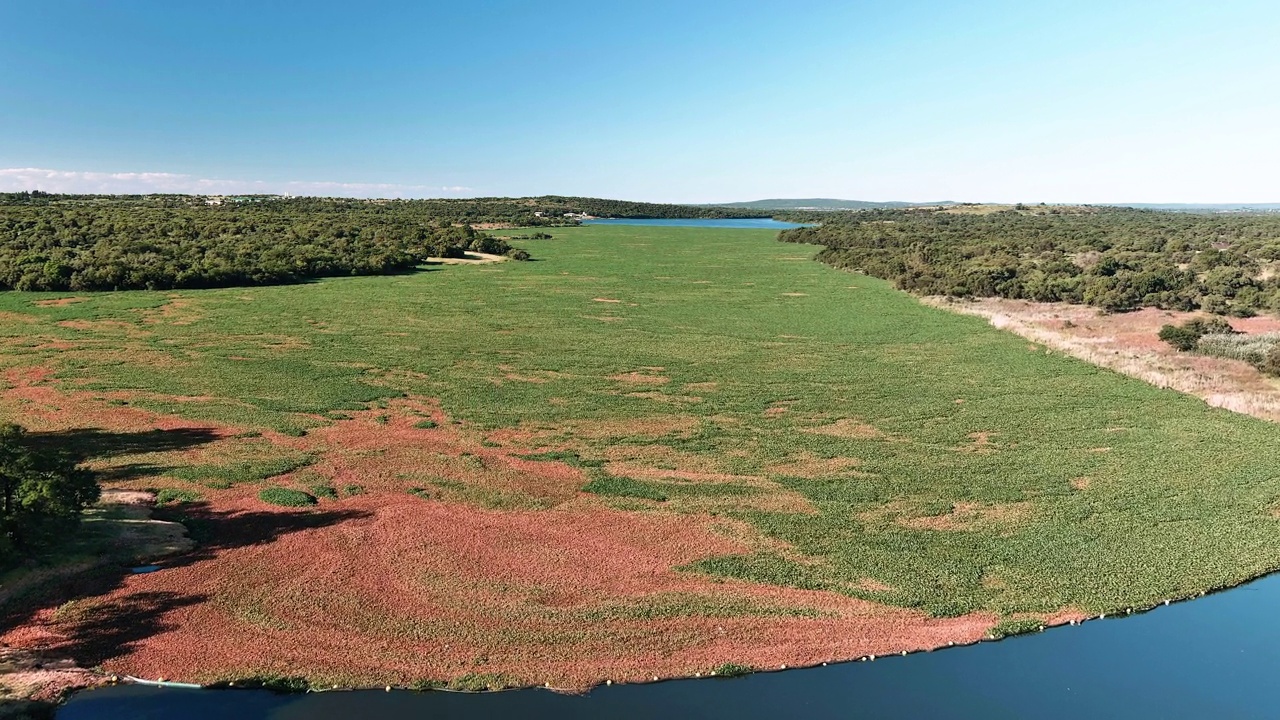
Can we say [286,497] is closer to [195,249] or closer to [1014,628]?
[1014,628]

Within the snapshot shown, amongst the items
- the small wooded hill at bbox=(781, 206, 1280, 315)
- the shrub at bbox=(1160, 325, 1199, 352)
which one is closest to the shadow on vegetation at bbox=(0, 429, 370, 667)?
the shrub at bbox=(1160, 325, 1199, 352)

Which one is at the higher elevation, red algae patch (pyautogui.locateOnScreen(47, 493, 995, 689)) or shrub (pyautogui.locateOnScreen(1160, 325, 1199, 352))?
shrub (pyautogui.locateOnScreen(1160, 325, 1199, 352))

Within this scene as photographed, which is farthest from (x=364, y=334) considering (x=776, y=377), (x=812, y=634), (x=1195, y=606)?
(x=1195, y=606)

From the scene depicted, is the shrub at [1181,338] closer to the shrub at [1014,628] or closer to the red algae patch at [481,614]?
the shrub at [1014,628]

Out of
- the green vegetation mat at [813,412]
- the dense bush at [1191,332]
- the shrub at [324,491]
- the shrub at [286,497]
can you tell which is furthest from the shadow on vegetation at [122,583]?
the dense bush at [1191,332]

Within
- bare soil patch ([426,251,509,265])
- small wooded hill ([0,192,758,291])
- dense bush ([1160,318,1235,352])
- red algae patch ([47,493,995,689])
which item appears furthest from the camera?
bare soil patch ([426,251,509,265])

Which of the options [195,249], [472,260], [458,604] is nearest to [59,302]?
[195,249]

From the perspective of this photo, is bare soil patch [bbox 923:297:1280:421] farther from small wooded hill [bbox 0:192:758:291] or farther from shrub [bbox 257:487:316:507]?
small wooded hill [bbox 0:192:758:291]

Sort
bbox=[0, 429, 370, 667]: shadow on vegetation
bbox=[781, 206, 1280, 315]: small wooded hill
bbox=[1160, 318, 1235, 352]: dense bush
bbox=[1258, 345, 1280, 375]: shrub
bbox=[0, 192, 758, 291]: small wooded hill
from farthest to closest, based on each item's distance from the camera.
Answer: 1. bbox=[0, 192, 758, 291]: small wooded hill
2. bbox=[781, 206, 1280, 315]: small wooded hill
3. bbox=[1160, 318, 1235, 352]: dense bush
4. bbox=[1258, 345, 1280, 375]: shrub
5. bbox=[0, 429, 370, 667]: shadow on vegetation
